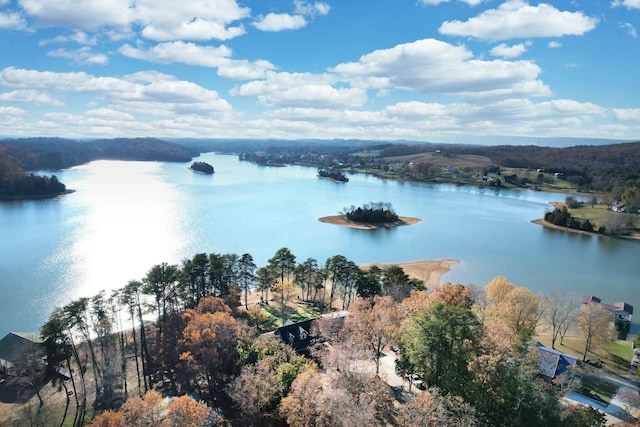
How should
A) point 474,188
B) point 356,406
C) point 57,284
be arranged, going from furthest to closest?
→ point 474,188
point 57,284
point 356,406

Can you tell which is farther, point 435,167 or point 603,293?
point 435,167

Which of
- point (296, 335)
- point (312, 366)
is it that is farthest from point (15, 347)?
point (312, 366)

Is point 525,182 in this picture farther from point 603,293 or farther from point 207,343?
point 207,343

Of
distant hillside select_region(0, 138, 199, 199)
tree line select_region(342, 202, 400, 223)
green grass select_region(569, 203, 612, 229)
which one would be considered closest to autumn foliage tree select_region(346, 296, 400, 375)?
tree line select_region(342, 202, 400, 223)

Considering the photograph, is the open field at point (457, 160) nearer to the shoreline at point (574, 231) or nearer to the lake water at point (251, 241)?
the lake water at point (251, 241)

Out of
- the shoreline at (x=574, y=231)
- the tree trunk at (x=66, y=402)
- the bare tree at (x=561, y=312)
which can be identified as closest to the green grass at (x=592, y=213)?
the shoreline at (x=574, y=231)

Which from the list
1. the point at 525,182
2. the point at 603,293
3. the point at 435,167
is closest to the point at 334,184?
the point at 435,167
